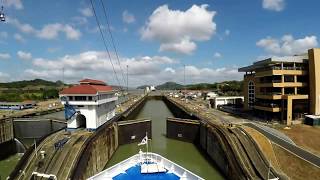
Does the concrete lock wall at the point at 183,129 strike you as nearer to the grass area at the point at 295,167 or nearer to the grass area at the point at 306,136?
the grass area at the point at 306,136

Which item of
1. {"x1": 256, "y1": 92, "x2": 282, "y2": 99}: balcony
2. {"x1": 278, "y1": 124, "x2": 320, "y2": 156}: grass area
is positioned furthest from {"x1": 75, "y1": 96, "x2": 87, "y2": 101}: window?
{"x1": 256, "y1": 92, "x2": 282, "y2": 99}: balcony

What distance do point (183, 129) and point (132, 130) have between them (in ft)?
29.7

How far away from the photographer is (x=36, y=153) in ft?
80.3

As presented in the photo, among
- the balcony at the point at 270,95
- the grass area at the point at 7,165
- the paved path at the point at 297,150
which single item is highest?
the balcony at the point at 270,95

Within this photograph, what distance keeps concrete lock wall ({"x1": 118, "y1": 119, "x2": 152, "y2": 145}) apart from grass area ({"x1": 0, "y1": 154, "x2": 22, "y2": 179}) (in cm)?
1602

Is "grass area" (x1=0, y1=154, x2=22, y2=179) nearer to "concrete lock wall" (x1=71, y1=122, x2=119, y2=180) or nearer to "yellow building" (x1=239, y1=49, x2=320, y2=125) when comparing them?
"concrete lock wall" (x1=71, y1=122, x2=119, y2=180)

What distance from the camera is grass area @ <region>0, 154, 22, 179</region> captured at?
32009 mm

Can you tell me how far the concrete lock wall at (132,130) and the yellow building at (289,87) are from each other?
74.8 ft

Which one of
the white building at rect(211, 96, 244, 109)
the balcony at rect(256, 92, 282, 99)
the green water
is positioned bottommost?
the green water

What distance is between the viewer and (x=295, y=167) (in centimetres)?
2595

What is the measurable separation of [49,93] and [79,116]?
341ft

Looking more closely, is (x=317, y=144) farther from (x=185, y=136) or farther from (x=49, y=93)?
(x=49, y=93)

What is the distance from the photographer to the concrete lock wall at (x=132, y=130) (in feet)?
141

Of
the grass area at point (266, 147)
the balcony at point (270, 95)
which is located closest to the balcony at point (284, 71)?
the balcony at point (270, 95)
